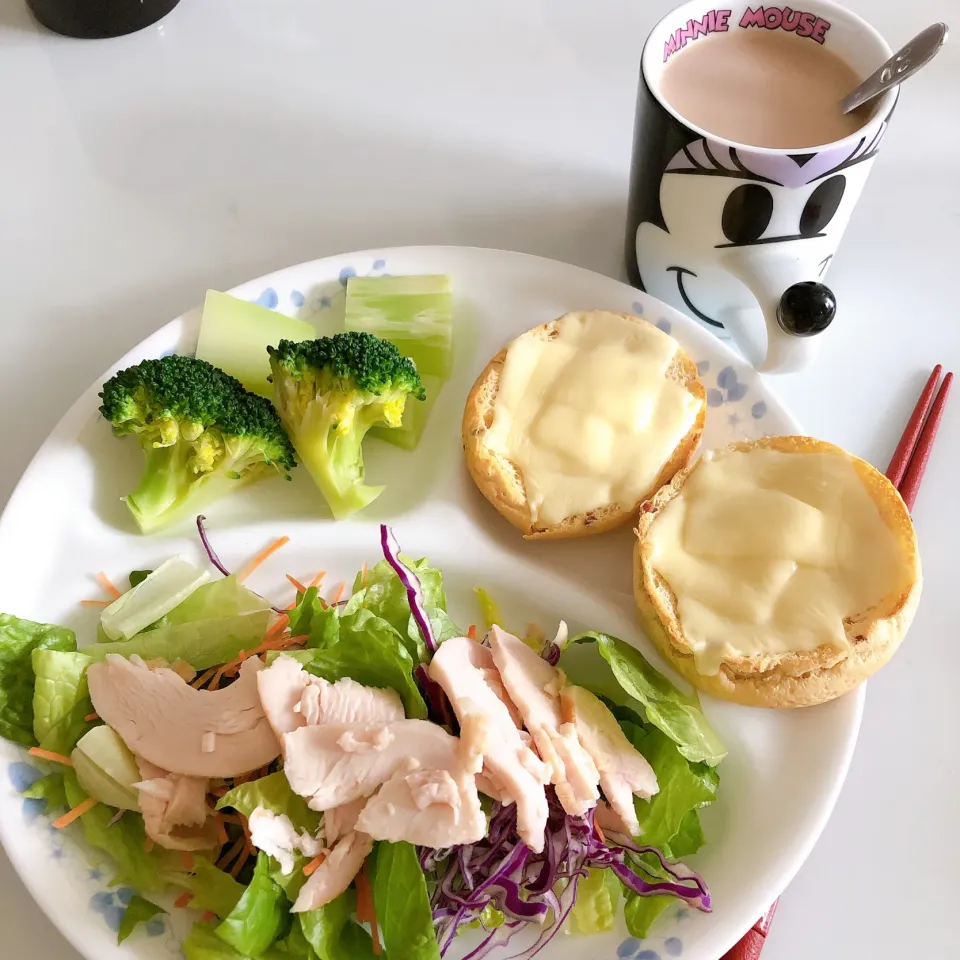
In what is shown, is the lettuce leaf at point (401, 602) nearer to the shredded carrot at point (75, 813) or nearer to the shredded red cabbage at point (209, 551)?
the shredded red cabbage at point (209, 551)

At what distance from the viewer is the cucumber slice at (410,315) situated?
70.1 inches

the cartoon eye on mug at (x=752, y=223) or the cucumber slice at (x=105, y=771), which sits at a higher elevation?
the cartoon eye on mug at (x=752, y=223)

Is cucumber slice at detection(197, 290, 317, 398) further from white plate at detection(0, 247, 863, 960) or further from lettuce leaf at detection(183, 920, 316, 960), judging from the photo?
lettuce leaf at detection(183, 920, 316, 960)

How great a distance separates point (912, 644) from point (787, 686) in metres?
0.40

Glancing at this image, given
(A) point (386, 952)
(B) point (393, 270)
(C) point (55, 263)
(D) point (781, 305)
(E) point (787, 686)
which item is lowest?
(A) point (386, 952)

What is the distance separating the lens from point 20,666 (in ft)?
4.68

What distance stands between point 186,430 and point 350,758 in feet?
2.05

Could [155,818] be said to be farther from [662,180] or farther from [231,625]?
[662,180]

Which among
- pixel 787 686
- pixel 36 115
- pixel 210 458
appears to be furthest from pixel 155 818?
pixel 36 115

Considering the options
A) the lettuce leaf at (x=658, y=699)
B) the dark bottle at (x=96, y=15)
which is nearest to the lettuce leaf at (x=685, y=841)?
the lettuce leaf at (x=658, y=699)

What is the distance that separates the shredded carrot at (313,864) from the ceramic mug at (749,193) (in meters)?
1.07

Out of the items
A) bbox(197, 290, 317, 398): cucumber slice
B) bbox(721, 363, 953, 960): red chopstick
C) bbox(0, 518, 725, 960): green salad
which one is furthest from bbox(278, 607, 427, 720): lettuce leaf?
bbox(721, 363, 953, 960): red chopstick

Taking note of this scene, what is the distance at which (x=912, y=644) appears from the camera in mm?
1656


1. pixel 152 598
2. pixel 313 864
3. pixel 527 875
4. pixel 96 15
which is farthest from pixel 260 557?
pixel 96 15
